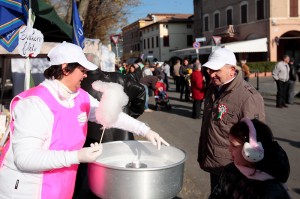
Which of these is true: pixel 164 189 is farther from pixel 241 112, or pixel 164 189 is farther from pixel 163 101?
pixel 163 101

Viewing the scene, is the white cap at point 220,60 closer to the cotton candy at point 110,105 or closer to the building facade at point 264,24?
the cotton candy at point 110,105

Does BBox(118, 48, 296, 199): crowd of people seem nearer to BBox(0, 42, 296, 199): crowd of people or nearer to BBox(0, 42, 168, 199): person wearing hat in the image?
BBox(0, 42, 296, 199): crowd of people

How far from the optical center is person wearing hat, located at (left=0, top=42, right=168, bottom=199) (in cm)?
184

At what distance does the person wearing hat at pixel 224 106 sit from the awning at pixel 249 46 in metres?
29.1

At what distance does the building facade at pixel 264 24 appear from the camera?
3162cm

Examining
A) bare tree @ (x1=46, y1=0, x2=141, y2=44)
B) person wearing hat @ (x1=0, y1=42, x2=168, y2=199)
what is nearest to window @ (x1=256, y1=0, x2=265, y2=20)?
bare tree @ (x1=46, y1=0, x2=141, y2=44)

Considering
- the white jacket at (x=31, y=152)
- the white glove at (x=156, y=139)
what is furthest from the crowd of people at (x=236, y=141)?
the white jacket at (x=31, y=152)

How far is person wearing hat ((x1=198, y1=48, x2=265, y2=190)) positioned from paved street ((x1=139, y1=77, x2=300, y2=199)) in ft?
5.73

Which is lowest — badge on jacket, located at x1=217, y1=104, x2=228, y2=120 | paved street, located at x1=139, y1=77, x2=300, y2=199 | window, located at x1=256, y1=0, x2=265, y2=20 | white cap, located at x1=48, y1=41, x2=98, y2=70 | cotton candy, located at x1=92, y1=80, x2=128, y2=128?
paved street, located at x1=139, y1=77, x2=300, y2=199

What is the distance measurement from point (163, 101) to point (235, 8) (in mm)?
29436

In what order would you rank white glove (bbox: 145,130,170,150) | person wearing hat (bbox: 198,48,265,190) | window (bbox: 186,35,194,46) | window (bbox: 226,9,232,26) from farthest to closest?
window (bbox: 186,35,194,46) < window (bbox: 226,9,232,26) < person wearing hat (bbox: 198,48,265,190) < white glove (bbox: 145,130,170,150)

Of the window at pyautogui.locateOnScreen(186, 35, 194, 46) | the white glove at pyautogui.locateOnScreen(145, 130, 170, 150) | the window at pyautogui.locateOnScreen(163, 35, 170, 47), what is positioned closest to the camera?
the white glove at pyautogui.locateOnScreen(145, 130, 170, 150)

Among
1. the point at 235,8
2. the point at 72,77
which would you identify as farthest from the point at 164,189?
the point at 235,8

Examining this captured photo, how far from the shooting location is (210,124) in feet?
9.77
